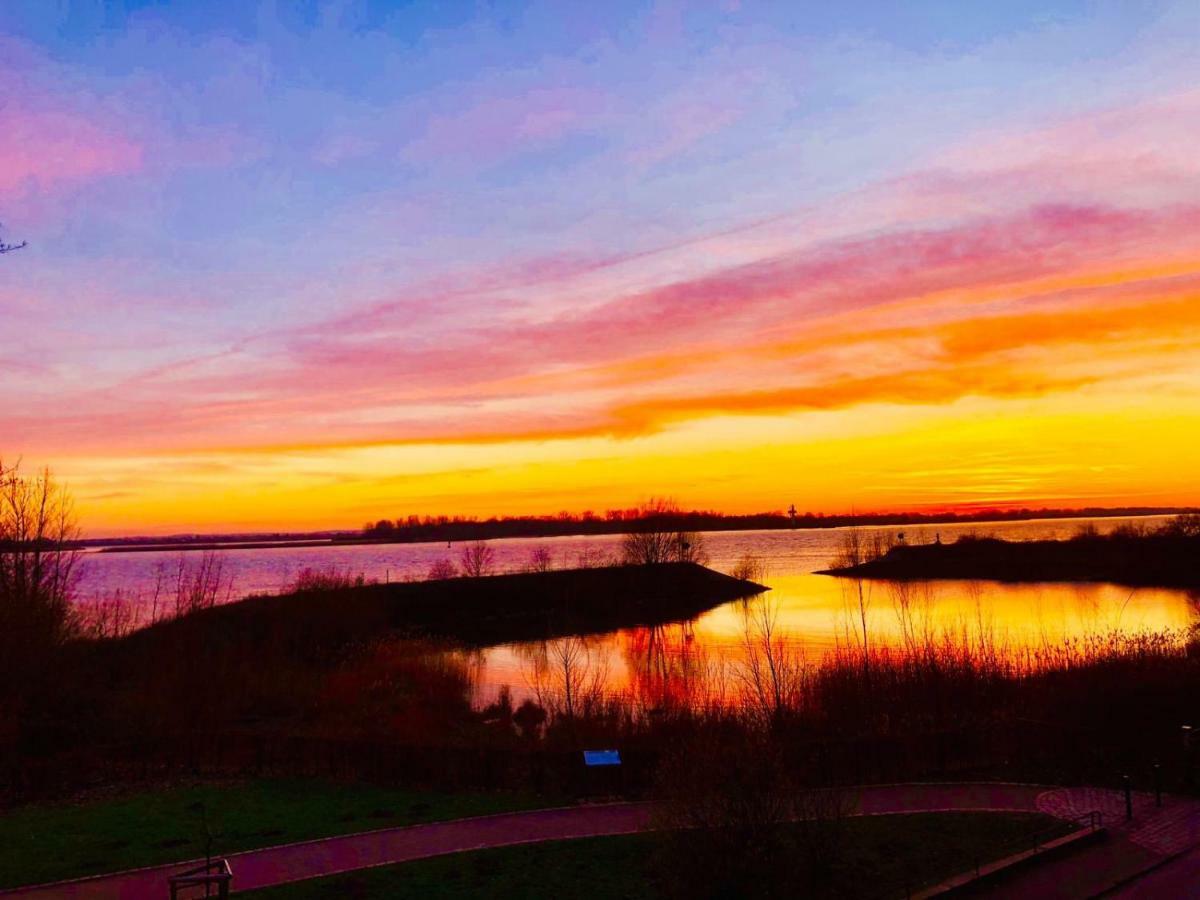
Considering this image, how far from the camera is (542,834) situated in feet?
50.0

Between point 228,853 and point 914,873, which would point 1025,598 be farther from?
point 228,853

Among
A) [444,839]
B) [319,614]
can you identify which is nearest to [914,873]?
[444,839]

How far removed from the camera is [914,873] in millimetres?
12859

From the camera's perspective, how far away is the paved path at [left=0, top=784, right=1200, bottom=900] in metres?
13.2

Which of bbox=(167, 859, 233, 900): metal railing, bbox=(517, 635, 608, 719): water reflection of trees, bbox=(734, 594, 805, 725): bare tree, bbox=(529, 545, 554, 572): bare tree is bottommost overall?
bbox=(517, 635, 608, 719): water reflection of trees

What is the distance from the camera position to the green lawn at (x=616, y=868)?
12406 mm

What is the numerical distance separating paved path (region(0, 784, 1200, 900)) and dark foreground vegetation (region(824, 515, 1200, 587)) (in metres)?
64.5

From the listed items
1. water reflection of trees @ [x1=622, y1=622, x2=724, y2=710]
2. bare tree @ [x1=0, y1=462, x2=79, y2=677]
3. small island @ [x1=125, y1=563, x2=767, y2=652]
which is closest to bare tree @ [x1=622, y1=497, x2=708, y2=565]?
small island @ [x1=125, y1=563, x2=767, y2=652]

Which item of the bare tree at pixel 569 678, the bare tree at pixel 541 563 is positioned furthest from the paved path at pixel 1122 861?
the bare tree at pixel 541 563

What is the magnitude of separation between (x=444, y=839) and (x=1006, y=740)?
12.9 meters

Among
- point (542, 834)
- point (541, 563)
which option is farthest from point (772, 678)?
point (541, 563)

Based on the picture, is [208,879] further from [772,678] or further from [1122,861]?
[772,678]

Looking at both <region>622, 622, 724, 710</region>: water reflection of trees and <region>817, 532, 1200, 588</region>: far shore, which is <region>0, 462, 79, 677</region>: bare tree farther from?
<region>817, 532, 1200, 588</region>: far shore

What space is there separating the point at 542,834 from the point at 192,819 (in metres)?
6.70
